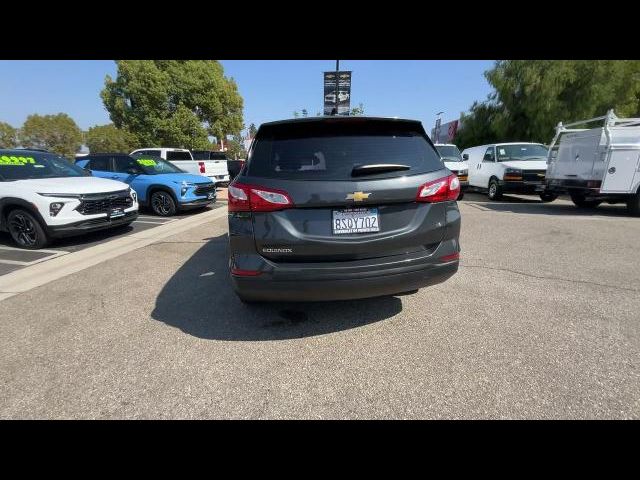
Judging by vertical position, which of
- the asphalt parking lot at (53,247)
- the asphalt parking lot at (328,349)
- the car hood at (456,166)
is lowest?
the asphalt parking lot at (328,349)

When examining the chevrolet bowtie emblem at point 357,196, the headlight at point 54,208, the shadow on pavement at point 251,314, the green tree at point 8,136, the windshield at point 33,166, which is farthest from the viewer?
the green tree at point 8,136

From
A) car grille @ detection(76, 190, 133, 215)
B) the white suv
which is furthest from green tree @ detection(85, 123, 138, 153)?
car grille @ detection(76, 190, 133, 215)

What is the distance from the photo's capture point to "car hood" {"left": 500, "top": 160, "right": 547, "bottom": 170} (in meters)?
10.7

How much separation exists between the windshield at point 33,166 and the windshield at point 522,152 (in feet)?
43.1

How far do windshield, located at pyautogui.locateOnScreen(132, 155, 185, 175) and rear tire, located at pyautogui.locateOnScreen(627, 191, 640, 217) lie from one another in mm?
12552

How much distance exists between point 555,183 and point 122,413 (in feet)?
37.4

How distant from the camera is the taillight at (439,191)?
8.00 ft

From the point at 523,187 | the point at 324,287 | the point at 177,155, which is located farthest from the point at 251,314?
the point at 177,155

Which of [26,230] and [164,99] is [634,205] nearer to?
[26,230]

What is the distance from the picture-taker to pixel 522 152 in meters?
11.6

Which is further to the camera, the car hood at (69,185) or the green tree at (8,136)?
the green tree at (8,136)

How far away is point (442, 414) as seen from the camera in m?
1.87

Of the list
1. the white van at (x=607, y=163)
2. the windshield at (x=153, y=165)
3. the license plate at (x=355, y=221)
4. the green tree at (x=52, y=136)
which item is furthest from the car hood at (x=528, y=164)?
the green tree at (x=52, y=136)

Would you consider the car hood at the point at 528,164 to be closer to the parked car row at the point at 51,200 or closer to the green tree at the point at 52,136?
the parked car row at the point at 51,200
